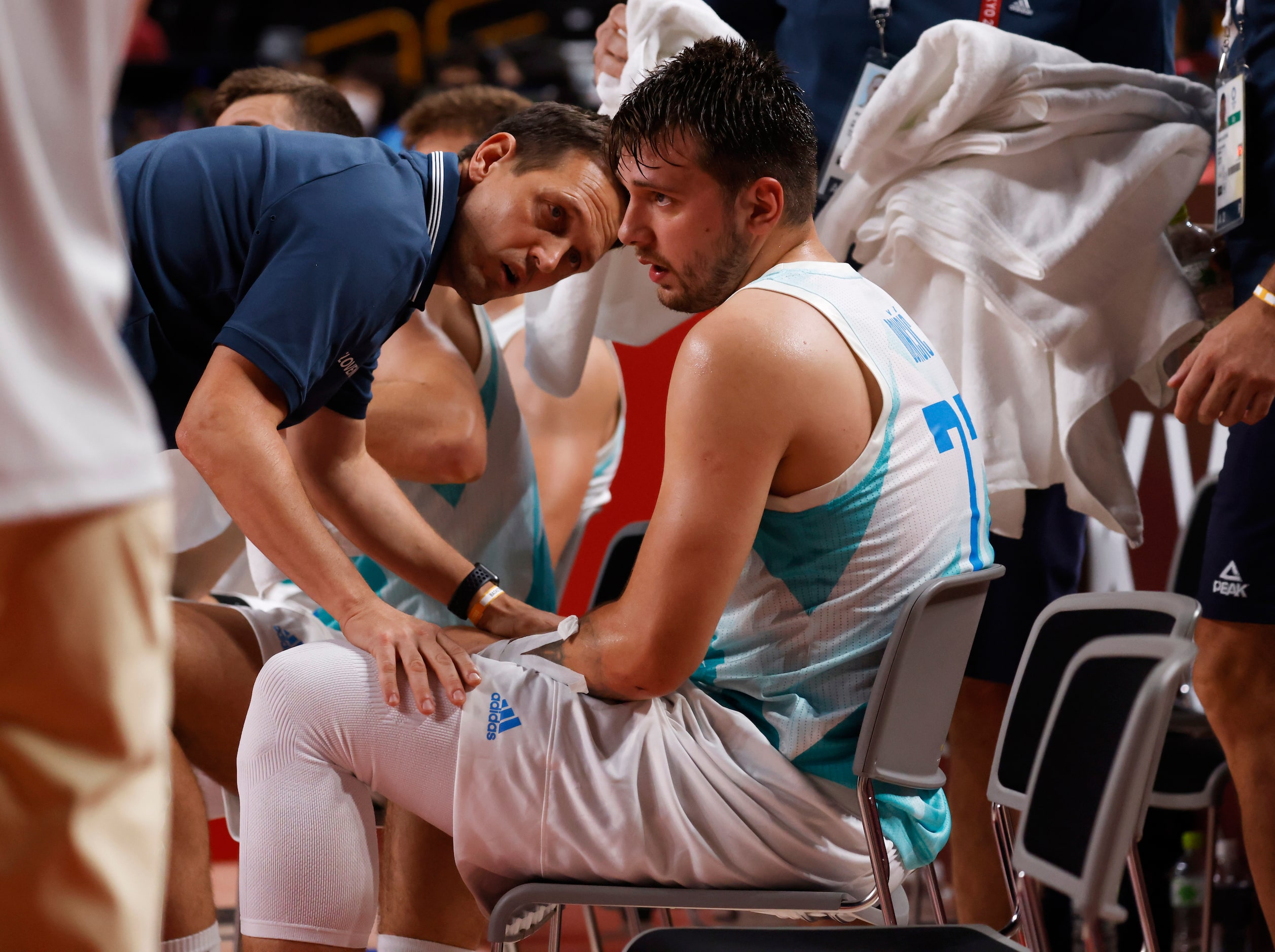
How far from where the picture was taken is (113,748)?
1.93 ft

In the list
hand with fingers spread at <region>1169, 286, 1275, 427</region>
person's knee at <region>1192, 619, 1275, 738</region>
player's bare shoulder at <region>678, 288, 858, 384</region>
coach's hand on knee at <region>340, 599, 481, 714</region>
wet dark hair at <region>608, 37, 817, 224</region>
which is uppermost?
wet dark hair at <region>608, 37, 817, 224</region>

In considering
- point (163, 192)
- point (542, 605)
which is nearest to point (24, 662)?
point (163, 192)

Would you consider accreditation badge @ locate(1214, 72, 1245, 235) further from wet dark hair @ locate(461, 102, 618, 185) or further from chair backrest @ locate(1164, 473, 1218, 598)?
chair backrest @ locate(1164, 473, 1218, 598)

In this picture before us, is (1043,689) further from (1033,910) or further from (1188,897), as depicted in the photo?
(1188,897)

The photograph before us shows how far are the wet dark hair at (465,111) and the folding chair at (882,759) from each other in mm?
1766

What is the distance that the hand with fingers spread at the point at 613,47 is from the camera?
2188 millimetres

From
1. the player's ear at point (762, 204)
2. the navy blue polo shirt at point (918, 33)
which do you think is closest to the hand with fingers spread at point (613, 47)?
the navy blue polo shirt at point (918, 33)

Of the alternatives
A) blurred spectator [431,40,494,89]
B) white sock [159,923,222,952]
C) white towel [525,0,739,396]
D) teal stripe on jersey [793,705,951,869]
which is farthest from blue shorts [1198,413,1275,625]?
blurred spectator [431,40,494,89]

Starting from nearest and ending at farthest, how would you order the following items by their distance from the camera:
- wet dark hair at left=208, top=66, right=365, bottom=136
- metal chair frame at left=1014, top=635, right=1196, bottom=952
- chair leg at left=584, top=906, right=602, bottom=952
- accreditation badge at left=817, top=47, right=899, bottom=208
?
1. metal chair frame at left=1014, top=635, right=1196, bottom=952
2. chair leg at left=584, top=906, right=602, bottom=952
3. accreditation badge at left=817, top=47, right=899, bottom=208
4. wet dark hair at left=208, top=66, right=365, bottom=136

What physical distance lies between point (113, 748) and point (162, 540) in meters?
0.10

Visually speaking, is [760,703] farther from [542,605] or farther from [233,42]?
[233,42]

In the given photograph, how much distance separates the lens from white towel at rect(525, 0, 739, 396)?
217 centimetres

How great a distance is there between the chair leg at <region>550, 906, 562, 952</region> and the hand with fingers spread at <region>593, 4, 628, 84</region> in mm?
1467

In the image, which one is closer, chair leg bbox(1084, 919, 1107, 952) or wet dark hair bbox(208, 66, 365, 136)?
chair leg bbox(1084, 919, 1107, 952)
